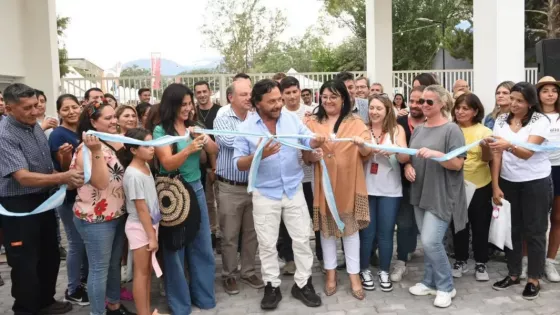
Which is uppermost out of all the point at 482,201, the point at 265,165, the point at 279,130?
the point at 279,130

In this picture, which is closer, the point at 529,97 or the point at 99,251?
the point at 99,251

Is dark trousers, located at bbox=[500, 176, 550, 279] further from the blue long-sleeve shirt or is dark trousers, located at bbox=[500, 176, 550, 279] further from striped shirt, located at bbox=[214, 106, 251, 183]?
striped shirt, located at bbox=[214, 106, 251, 183]

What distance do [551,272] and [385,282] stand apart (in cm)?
162

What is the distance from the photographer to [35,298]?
4.09 m

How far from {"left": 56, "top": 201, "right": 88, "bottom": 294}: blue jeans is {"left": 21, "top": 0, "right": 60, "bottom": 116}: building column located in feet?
21.3

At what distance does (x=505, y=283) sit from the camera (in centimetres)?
457

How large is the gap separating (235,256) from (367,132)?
1.71m

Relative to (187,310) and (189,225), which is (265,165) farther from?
(187,310)

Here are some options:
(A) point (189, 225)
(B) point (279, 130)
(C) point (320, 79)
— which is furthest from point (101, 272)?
(C) point (320, 79)

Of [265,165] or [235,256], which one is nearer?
[265,165]

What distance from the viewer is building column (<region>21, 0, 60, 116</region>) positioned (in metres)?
9.98

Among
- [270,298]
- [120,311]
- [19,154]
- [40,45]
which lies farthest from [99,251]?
[40,45]

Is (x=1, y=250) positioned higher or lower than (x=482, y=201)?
lower

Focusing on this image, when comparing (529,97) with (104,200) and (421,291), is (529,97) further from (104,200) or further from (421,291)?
(104,200)
